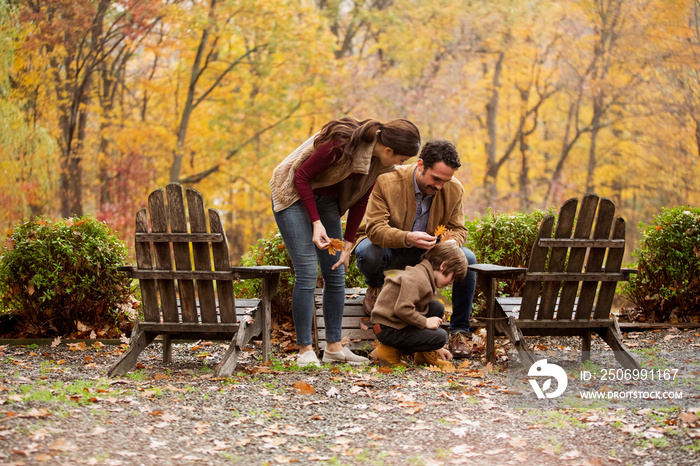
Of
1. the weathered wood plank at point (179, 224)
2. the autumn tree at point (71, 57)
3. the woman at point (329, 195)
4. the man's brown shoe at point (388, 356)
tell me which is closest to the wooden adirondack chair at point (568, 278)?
the man's brown shoe at point (388, 356)

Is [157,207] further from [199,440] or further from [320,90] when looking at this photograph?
[320,90]

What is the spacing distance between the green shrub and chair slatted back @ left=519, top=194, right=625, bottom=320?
1520mm

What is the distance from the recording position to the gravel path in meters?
2.69

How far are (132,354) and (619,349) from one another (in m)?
3.34

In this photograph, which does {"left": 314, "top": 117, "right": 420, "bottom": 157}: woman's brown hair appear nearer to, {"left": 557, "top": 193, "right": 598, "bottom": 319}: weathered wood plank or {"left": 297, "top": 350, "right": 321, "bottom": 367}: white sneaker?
{"left": 557, "top": 193, "right": 598, "bottom": 319}: weathered wood plank

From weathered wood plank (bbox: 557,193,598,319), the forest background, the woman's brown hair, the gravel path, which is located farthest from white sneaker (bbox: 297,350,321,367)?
the forest background

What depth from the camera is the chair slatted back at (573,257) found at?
4293 mm

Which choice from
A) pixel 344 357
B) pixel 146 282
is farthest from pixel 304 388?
pixel 146 282

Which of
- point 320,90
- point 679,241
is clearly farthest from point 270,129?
point 679,241

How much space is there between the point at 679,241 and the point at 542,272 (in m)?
2.38

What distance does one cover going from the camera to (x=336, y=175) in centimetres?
411

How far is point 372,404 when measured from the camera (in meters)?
3.54

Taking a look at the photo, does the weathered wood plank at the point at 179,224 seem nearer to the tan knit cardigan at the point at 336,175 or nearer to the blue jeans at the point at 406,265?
the tan knit cardigan at the point at 336,175

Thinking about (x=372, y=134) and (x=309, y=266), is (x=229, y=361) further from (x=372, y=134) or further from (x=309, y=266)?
(x=372, y=134)
